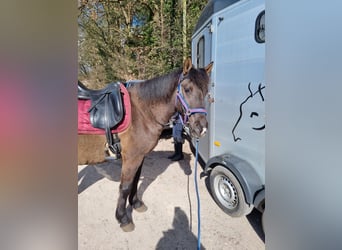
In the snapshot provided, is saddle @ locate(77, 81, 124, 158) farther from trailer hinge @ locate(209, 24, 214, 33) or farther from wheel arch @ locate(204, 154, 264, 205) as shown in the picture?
trailer hinge @ locate(209, 24, 214, 33)

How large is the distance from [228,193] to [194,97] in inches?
53.8

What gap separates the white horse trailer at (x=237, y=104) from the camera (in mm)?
2064

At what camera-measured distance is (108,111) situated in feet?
7.07

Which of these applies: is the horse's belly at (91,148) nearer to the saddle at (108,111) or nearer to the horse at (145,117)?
the horse at (145,117)

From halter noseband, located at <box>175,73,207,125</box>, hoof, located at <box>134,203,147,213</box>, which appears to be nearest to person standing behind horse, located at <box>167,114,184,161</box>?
hoof, located at <box>134,203,147,213</box>

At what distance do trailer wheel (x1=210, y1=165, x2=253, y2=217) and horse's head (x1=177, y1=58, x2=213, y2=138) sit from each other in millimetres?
811

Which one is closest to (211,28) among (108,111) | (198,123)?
(198,123)

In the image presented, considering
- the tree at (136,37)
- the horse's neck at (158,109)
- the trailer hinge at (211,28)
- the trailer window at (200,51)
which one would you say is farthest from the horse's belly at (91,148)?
the tree at (136,37)

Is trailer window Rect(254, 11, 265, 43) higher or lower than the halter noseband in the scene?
higher

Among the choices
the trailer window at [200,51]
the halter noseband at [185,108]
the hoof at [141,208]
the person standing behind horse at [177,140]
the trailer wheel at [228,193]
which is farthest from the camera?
the person standing behind horse at [177,140]

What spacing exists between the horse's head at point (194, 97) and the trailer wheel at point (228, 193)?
2.66 ft

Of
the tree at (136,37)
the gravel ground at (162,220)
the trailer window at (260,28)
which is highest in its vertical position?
the tree at (136,37)

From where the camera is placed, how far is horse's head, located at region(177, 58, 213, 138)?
194 cm

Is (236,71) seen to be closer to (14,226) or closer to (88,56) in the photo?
(14,226)
